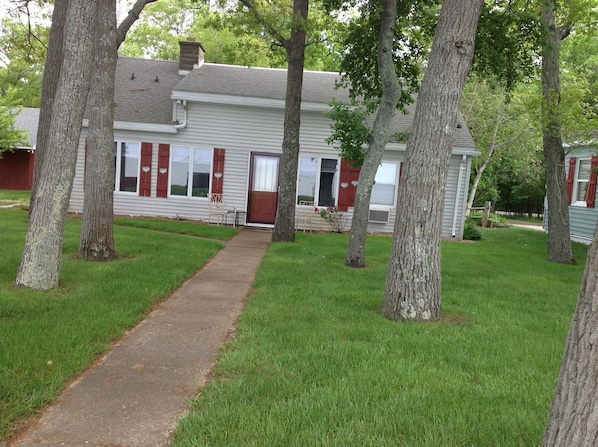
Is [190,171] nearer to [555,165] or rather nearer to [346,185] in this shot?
[346,185]

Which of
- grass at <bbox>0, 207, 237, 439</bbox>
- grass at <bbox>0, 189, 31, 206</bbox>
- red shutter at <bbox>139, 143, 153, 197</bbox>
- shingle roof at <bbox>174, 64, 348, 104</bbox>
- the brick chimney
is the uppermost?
the brick chimney

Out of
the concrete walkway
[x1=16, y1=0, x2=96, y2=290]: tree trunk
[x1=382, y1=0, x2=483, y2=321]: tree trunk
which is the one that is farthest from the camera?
[x1=16, y1=0, x2=96, y2=290]: tree trunk

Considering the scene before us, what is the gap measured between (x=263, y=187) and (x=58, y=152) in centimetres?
998

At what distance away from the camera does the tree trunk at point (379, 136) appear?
861cm

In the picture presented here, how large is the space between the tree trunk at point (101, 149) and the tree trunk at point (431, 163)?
4.87m

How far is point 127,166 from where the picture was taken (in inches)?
605

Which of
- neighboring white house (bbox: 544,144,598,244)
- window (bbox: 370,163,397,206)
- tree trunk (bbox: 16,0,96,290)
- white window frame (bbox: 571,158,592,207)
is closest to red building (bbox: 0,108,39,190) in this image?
window (bbox: 370,163,397,206)

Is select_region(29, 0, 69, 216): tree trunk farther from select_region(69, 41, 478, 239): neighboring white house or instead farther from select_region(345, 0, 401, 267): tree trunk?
select_region(345, 0, 401, 267): tree trunk

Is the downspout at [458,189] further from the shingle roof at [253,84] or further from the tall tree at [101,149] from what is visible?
the tall tree at [101,149]

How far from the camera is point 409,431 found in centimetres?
285

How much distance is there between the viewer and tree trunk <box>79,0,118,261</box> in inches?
311

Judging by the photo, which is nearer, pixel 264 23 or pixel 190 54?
pixel 264 23

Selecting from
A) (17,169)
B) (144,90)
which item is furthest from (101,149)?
(17,169)

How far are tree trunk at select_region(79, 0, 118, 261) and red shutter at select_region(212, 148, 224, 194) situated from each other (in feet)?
23.4
